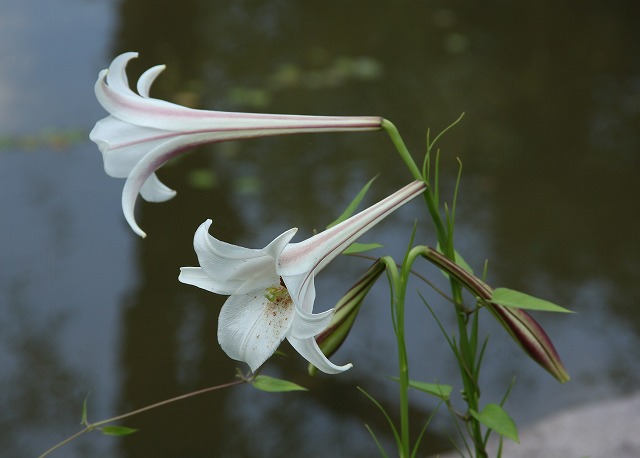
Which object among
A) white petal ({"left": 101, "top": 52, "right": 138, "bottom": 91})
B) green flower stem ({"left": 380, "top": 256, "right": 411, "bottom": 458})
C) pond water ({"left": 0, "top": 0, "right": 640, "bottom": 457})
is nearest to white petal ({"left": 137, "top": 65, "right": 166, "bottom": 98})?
white petal ({"left": 101, "top": 52, "right": 138, "bottom": 91})

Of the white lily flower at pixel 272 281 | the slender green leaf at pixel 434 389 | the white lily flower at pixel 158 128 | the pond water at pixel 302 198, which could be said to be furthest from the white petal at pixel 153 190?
the pond water at pixel 302 198

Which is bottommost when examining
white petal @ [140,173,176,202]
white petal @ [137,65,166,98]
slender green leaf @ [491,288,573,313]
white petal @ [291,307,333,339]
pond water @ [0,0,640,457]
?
pond water @ [0,0,640,457]

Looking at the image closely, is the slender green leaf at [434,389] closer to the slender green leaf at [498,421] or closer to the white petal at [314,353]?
the slender green leaf at [498,421]

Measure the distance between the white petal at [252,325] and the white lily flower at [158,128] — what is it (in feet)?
0.53

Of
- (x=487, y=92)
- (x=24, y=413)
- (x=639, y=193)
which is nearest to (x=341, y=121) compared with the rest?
(x=24, y=413)

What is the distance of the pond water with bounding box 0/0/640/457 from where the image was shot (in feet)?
6.88

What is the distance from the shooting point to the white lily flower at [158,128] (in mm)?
973

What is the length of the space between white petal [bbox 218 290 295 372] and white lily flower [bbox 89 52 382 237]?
0.53ft

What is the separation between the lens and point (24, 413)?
2070mm

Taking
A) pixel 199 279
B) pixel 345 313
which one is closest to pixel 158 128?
pixel 199 279

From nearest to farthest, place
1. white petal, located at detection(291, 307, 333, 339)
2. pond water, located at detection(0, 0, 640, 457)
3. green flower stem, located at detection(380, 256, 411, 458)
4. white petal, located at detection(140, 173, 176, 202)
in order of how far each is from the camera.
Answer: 1. white petal, located at detection(291, 307, 333, 339)
2. green flower stem, located at detection(380, 256, 411, 458)
3. white petal, located at detection(140, 173, 176, 202)
4. pond water, located at detection(0, 0, 640, 457)

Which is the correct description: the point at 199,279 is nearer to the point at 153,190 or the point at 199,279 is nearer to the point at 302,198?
the point at 153,190

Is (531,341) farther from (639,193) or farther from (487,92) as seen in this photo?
(487,92)

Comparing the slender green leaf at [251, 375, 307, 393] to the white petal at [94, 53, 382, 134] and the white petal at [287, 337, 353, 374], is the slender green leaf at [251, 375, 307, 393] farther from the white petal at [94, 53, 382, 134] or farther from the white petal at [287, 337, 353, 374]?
the white petal at [94, 53, 382, 134]
